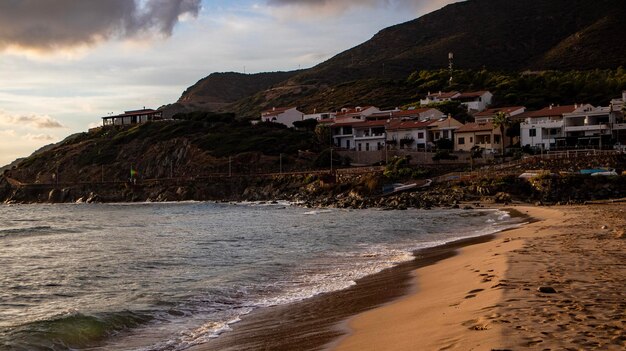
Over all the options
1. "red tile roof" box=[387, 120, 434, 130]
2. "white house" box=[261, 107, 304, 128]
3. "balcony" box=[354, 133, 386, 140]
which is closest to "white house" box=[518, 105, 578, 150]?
"red tile roof" box=[387, 120, 434, 130]

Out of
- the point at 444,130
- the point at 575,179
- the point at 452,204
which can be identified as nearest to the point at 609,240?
the point at 452,204

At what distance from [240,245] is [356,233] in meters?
7.60

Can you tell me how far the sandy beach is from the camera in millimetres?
8266

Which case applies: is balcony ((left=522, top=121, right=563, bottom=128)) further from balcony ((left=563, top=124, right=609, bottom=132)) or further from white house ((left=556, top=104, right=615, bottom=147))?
balcony ((left=563, top=124, right=609, bottom=132))

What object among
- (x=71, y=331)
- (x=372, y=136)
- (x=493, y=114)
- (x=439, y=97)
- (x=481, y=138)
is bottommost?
(x=71, y=331)

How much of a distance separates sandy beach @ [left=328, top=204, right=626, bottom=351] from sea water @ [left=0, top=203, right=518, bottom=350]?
11.2ft

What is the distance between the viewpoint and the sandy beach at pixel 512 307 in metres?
8.27

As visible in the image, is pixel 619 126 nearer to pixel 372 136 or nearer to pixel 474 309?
pixel 372 136

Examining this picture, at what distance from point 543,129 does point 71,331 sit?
258ft

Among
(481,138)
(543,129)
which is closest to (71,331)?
(481,138)

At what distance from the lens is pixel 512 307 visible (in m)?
10.3

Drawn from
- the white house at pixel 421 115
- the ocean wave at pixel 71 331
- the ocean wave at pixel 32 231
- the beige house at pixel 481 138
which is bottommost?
the ocean wave at pixel 32 231

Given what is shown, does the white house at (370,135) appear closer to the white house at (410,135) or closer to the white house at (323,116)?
the white house at (410,135)

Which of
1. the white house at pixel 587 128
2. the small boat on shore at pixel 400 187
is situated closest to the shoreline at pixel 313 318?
the small boat on shore at pixel 400 187
